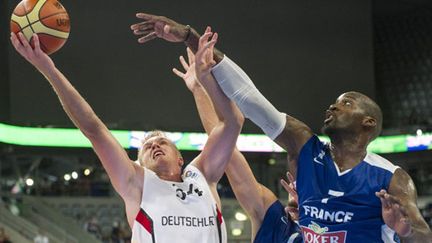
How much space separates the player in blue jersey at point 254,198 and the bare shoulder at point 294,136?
0.86 meters

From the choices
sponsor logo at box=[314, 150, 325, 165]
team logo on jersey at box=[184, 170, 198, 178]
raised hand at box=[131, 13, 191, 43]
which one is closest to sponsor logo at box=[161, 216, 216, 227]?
team logo on jersey at box=[184, 170, 198, 178]

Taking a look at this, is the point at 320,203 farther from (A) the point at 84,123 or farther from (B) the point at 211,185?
(A) the point at 84,123

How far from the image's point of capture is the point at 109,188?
22422mm

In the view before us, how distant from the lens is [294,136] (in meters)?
4.70

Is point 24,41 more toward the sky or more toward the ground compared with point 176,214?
more toward the sky

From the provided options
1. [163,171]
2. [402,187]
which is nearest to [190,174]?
[163,171]

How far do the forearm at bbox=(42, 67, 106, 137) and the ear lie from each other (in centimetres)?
145

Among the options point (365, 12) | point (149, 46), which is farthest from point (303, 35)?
point (149, 46)

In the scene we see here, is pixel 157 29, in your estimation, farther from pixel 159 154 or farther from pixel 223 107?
pixel 159 154

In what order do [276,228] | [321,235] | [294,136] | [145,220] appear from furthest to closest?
[276,228] < [145,220] < [294,136] < [321,235]

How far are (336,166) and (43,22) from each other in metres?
1.83

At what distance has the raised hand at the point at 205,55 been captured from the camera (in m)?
4.79

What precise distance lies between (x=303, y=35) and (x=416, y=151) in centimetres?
494

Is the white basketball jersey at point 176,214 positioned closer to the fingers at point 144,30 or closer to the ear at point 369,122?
the fingers at point 144,30
